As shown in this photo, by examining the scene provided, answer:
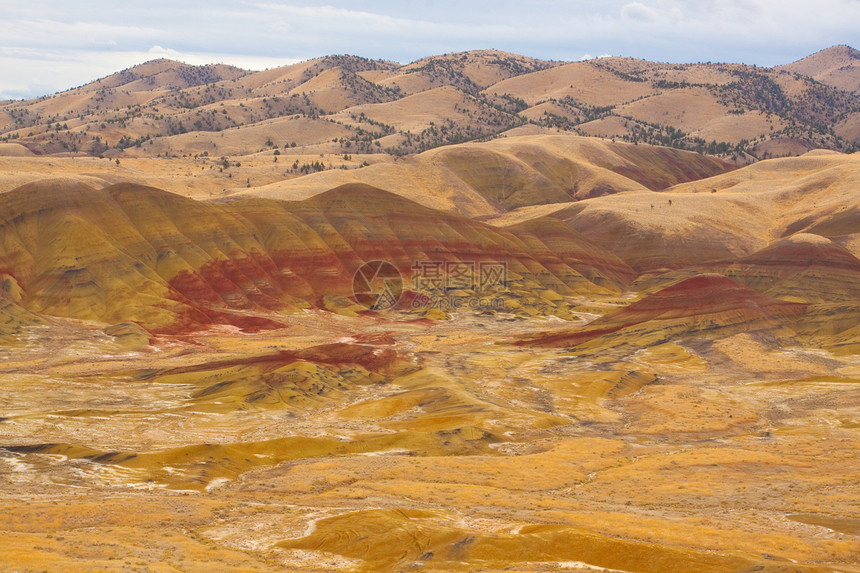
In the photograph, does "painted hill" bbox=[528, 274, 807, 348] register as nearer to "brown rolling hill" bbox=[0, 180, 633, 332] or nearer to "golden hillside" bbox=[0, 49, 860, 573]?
"golden hillside" bbox=[0, 49, 860, 573]

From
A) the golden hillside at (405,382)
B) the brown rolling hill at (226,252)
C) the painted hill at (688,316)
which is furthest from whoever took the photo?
the brown rolling hill at (226,252)

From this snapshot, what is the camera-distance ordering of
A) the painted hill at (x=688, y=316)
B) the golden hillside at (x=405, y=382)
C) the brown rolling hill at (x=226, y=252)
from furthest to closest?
the brown rolling hill at (x=226, y=252)
the painted hill at (x=688, y=316)
the golden hillside at (x=405, y=382)

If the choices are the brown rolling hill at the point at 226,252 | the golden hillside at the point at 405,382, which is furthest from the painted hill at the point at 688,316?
the brown rolling hill at the point at 226,252

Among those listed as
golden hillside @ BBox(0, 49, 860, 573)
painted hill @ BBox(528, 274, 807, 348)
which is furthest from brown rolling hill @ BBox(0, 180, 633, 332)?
painted hill @ BBox(528, 274, 807, 348)

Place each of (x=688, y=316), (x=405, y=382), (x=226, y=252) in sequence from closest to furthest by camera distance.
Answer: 1. (x=405, y=382)
2. (x=688, y=316)
3. (x=226, y=252)

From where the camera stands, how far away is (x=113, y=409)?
225ft

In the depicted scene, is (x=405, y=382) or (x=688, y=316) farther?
(x=688, y=316)

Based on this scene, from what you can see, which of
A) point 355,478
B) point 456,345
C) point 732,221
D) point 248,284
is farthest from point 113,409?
point 732,221

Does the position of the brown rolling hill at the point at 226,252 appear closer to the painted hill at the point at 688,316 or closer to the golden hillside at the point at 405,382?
the golden hillside at the point at 405,382

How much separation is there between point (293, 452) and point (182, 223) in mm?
85492

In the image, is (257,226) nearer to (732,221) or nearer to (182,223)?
(182,223)

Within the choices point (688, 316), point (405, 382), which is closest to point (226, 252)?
point (405, 382)

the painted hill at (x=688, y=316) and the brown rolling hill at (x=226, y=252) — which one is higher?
the brown rolling hill at (x=226, y=252)

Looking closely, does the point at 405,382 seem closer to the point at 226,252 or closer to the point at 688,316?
the point at 688,316
